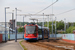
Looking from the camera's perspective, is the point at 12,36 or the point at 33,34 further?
the point at 12,36

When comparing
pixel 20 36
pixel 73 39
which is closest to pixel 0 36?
pixel 73 39

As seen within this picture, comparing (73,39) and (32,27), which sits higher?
(32,27)

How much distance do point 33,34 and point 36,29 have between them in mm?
1147

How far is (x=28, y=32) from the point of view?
32.1m

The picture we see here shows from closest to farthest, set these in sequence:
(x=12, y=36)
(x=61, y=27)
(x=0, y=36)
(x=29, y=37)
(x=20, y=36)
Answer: (x=29, y=37), (x=0, y=36), (x=12, y=36), (x=20, y=36), (x=61, y=27)

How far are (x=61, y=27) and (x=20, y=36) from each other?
84816 mm

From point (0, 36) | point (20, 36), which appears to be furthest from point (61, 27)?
point (0, 36)

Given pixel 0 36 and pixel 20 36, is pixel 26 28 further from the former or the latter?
pixel 20 36

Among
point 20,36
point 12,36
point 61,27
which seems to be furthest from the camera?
point 61,27

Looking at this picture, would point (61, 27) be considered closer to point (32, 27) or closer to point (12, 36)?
point (12, 36)

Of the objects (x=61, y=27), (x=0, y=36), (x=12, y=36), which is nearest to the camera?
(x=0, y=36)

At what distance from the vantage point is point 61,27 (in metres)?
139

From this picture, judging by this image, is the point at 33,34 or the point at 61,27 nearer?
the point at 33,34

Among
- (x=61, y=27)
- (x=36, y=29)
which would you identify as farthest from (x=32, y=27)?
(x=61, y=27)
